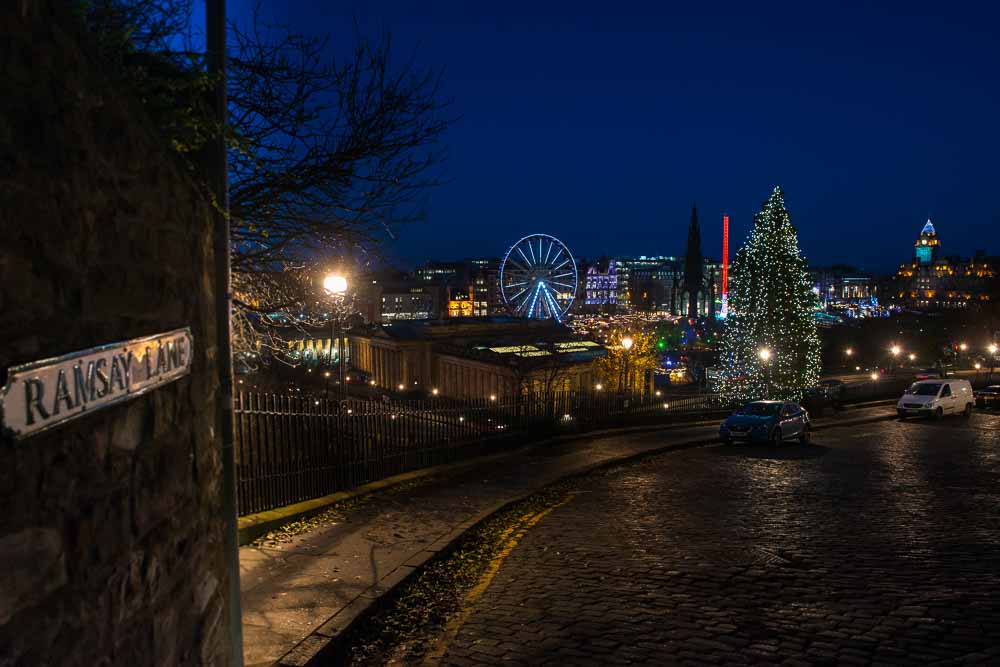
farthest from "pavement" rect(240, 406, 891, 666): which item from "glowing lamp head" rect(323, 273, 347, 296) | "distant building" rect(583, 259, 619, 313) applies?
"distant building" rect(583, 259, 619, 313)

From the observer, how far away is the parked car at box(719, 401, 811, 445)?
19.1 meters

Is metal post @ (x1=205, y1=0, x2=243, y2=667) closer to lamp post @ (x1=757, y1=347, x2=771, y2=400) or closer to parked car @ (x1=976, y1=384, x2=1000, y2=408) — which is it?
lamp post @ (x1=757, y1=347, x2=771, y2=400)

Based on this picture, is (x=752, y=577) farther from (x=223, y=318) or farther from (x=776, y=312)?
(x=776, y=312)

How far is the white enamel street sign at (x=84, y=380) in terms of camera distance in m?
2.35

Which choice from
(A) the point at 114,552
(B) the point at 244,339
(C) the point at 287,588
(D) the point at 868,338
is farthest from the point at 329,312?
(D) the point at 868,338

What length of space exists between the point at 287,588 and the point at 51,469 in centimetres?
494

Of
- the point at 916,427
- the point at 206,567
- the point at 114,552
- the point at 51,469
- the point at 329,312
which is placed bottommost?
the point at 916,427

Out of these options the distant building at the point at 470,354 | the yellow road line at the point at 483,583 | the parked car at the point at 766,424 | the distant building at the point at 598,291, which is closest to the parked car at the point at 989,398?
the parked car at the point at 766,424

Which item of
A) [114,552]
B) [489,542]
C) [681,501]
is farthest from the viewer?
[681,501]

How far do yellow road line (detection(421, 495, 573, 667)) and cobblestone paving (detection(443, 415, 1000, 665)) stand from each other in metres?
0.11

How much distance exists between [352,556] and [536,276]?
49219mm

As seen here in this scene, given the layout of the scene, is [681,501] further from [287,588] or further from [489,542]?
[287,588]

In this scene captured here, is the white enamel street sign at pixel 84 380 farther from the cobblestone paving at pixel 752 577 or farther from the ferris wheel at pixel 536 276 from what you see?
the ferris wheel at pixel 536 276

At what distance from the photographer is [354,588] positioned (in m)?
7.14
